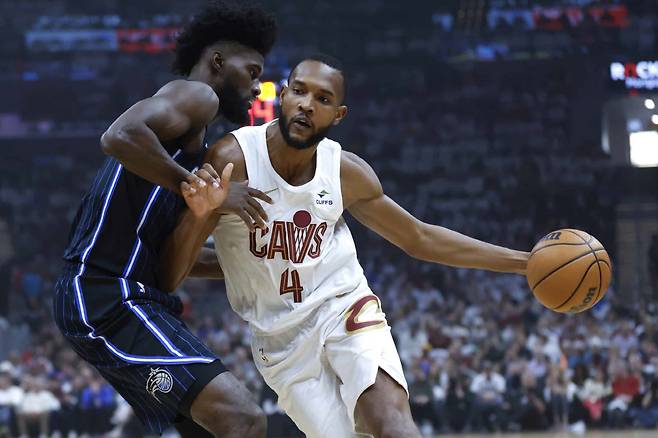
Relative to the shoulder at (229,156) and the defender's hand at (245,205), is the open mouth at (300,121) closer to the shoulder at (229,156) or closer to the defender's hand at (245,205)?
the shoulder at (229,156)

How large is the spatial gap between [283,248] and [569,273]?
103 cm

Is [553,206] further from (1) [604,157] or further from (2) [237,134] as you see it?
(2) [237,134]

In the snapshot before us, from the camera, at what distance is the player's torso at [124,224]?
3238mm

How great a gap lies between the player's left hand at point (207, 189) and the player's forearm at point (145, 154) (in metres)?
0.05

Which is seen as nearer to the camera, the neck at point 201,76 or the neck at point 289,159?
the neck at point 289,159

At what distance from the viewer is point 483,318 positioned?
42.3 ft

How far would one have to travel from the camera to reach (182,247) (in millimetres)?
3266

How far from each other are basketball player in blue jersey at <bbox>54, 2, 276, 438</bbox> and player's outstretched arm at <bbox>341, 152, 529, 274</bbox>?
1.84 feet

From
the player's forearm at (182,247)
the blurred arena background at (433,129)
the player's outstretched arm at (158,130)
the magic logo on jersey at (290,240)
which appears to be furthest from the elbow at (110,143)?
the blurred arena background at (433,129)

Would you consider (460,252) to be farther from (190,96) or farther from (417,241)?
(190,96)

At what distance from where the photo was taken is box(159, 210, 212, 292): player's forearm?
3.23m

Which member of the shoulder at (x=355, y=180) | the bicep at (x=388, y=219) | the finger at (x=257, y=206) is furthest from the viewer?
the bicep at (x=388, y=219)

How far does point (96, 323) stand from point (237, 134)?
2.68 feet

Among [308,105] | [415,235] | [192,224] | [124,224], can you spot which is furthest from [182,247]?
[415,235]
